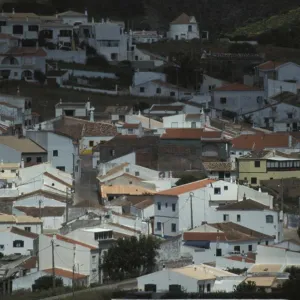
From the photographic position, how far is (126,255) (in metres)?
60.0

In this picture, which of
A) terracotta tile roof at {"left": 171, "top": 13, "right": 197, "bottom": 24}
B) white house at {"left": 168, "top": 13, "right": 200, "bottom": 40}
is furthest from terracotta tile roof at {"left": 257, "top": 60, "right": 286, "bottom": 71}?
terracotta tile roof at {"left": 171, "top": 13, "right": 197, "bottom": 24}

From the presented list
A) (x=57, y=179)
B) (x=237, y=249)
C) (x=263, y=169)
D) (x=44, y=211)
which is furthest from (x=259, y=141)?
(x=237, y=249)

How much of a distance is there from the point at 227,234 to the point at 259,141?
15676 millimetres

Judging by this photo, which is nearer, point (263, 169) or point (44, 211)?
point (44, 211)

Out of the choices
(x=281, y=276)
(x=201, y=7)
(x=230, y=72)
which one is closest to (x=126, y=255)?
(x=281, y=276)

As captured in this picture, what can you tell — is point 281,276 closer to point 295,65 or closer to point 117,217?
point 117,217

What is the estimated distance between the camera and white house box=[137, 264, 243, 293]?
5522 cm

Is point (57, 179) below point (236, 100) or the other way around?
below

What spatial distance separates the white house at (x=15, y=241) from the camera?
63781mm

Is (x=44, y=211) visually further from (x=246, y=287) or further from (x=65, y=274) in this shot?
(x=246, y=287)

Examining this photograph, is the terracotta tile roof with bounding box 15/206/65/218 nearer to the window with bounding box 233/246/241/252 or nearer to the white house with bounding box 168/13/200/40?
the window with bounding box 233/246/241/252

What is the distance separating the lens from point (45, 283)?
5866 centimetres

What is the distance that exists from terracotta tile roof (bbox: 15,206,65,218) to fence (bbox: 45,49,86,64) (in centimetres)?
2643

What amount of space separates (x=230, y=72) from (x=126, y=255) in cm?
3670
